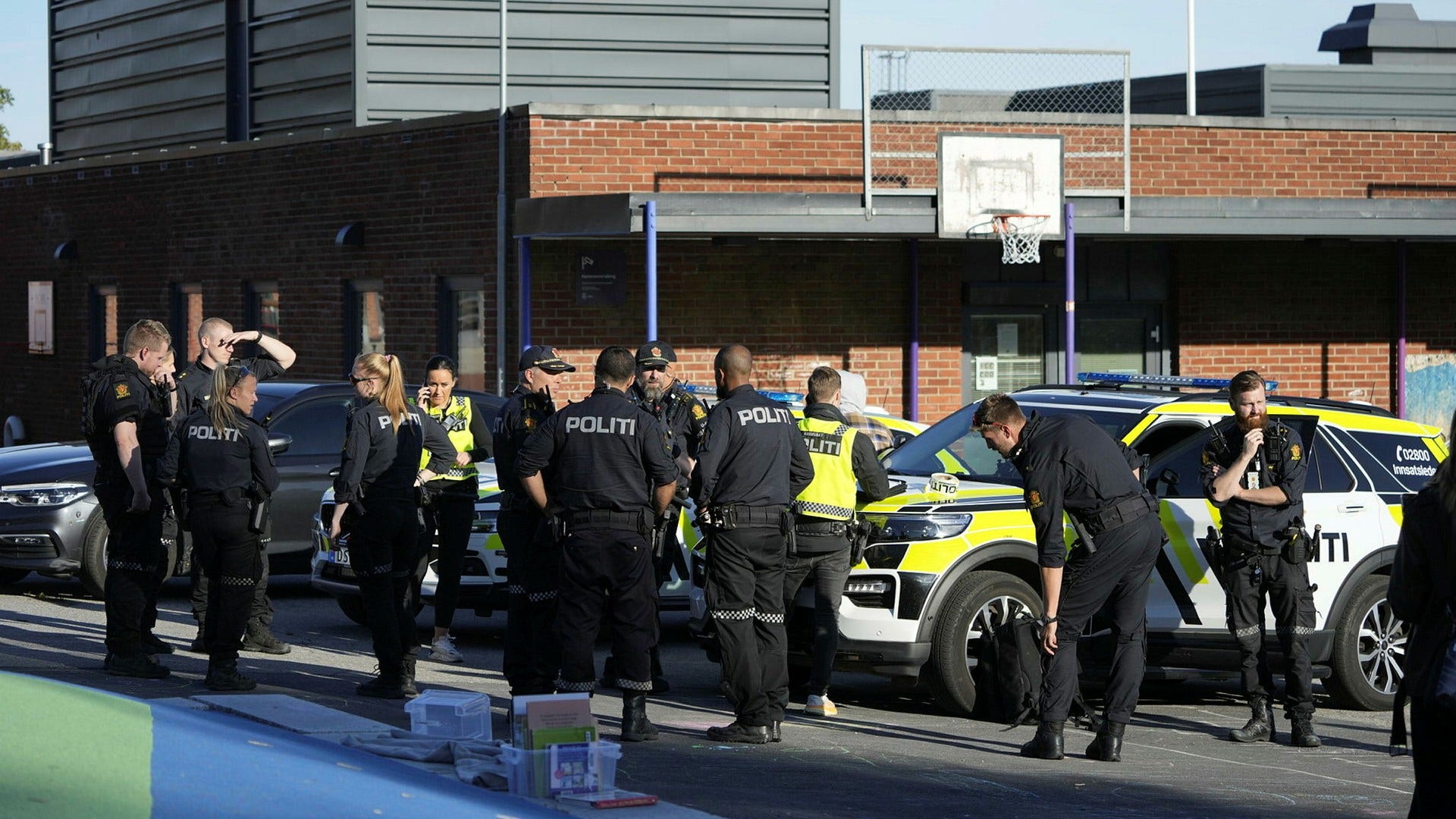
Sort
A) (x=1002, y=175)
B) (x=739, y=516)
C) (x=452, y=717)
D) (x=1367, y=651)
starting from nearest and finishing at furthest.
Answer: (x=452, y=717) < (x=739, y=516) < (x=1367, y=651) < (x=1002, y=175)

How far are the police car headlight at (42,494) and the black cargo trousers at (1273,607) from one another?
27.0 ft

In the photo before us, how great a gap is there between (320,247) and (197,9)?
5634mm

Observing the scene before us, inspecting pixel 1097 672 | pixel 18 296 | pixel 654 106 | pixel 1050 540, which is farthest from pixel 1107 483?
pixel 18 296

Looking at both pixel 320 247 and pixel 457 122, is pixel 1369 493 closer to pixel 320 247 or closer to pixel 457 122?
pixel 457 122

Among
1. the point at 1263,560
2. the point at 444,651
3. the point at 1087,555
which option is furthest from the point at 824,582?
the point at 444,651

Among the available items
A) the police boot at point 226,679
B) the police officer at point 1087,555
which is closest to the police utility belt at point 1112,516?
the police officer at point 1087,555

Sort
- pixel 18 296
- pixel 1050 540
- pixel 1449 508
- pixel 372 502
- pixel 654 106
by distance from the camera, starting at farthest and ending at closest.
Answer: pixel 18 296 → pixel 654 106 → pixel 372 502 → pixel 1050 540 → pixel 1449 508

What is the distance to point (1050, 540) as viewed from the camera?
319 inches

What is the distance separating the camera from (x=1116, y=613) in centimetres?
839

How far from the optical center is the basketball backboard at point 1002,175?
54.5ft

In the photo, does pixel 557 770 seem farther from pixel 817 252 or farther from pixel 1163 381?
pixel 817 252

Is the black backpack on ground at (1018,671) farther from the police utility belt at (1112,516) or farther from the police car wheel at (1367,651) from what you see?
the police car wheel at (1367,651)

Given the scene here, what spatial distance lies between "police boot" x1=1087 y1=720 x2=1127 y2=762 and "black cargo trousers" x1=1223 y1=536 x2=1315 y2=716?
106 centimetres

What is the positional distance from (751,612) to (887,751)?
0.92 meters
